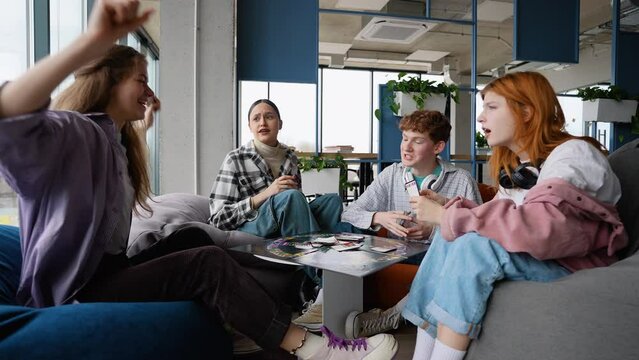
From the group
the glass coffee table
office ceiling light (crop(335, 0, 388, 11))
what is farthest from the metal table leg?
office ceiling light (crop(335, 0, 388, 11))

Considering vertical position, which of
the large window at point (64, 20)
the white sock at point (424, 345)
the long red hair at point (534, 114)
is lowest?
the white sock at point (424, 345)

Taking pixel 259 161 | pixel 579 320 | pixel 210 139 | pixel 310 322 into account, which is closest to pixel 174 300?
pixel 310 322

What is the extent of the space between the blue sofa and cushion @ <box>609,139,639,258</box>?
4.44 ft

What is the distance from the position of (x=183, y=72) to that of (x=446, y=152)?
2660 millimetres

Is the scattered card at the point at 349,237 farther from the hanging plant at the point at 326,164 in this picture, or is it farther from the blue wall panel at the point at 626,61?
the blue wall panel at the point at 626,61

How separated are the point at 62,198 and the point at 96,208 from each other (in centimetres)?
9

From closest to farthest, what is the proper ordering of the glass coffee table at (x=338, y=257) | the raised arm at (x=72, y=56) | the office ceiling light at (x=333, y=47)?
the raised arm at (x=72, y=56)
the glass coffee table at (x=338, y=257)
the office ceiling light at (x=333, y=47)

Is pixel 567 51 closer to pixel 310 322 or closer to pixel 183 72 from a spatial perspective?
pixel 183 72

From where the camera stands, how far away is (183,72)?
3854 mm

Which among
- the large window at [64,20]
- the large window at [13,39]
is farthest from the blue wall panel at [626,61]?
the large window at [13,39]

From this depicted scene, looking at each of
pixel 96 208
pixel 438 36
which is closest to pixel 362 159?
pixel 96 208

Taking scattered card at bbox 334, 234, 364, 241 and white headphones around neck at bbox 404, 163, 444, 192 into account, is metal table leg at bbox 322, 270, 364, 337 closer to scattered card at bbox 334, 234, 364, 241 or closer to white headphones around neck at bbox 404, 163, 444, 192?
scattered card at bbox 334, 234, 364, 241

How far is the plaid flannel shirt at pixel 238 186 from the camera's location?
2.47 metres

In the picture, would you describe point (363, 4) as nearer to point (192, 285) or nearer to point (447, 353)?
point (192, 285)
